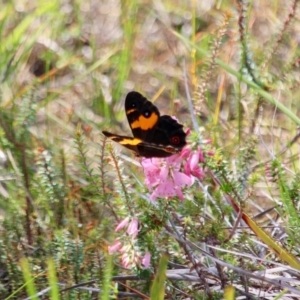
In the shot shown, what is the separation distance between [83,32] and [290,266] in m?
2.52

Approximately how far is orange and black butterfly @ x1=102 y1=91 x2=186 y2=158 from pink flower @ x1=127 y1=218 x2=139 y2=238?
0.51 ft

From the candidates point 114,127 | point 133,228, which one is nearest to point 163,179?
point 133,228

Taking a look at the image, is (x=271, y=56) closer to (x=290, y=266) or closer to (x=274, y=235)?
(x=274, y=235)

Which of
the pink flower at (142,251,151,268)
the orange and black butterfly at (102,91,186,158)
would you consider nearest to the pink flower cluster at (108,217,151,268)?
the pink flower at (142,251,151,268)

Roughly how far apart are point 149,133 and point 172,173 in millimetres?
129

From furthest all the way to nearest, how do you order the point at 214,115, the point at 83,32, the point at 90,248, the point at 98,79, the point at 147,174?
1. the point at 83,32
2. the point at 98,79
3. the point at 214,115
4. the point at 90,248
5. the point at 147,174

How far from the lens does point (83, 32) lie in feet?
12.8

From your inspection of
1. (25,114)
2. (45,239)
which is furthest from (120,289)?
(25,114)

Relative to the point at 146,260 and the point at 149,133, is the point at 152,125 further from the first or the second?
the point at 146,260

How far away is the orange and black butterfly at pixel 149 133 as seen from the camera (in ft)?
5.13

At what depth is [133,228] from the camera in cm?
159

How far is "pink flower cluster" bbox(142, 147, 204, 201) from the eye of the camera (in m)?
1.57

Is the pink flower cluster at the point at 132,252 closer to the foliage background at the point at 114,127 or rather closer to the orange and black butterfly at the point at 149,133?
the foliage background at the point at 114,127

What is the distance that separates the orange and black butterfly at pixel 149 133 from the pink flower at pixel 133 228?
15 cm
